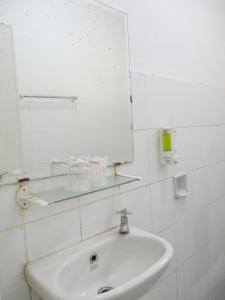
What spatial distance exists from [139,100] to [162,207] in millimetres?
605

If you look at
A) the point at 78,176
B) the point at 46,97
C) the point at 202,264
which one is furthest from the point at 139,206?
the point at 202,264

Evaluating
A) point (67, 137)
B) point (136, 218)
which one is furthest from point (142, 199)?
point (67, 137)

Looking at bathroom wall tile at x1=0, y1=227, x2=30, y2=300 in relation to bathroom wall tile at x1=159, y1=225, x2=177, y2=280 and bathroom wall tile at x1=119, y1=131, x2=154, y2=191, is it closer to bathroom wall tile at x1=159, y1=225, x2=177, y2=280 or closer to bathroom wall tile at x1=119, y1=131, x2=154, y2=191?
bathroom wall tile at x1=119, y1=131, x2=154, y2=191

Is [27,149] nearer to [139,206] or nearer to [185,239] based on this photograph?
[139,206]

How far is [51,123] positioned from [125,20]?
0.64 m

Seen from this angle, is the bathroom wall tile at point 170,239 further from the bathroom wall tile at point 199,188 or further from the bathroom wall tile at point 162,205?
the bathroom wall tile at point 199,188

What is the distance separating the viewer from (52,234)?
3.16 ft

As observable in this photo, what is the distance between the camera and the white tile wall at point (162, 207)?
0.89m

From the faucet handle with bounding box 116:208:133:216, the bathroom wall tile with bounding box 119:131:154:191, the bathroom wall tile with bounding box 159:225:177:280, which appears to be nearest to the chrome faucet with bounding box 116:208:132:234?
the faucet handle with bounding box 116:208:133:216

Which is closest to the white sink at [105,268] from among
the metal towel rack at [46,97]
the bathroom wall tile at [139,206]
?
the bathroom wall tile at [139,206]

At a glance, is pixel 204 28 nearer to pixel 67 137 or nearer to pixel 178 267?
pixel 67 137

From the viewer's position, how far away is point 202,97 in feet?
5.65

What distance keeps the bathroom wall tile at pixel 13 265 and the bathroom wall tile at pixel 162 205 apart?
2.39ft

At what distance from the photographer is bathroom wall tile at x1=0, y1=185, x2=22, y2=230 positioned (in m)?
0.83
